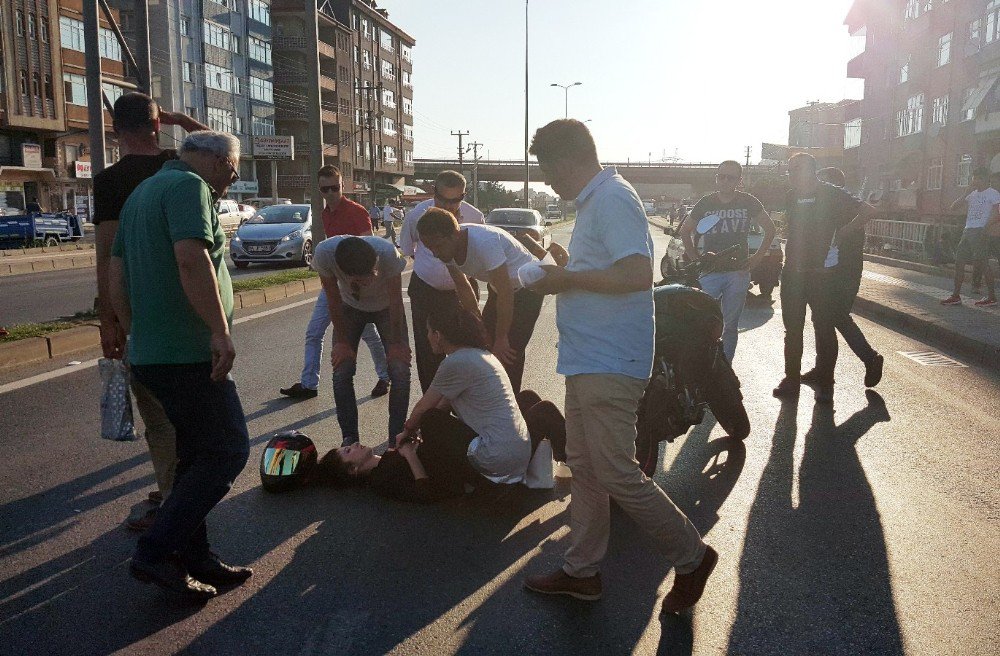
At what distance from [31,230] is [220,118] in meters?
38.3

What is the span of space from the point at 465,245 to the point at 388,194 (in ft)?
274

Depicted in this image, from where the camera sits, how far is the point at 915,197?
41.4 meters

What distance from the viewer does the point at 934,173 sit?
4159 cm

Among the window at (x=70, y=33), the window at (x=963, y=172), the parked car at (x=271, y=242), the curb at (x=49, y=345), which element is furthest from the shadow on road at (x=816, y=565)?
the window at (x=70, y=33)

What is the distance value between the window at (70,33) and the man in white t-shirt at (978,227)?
47661 mm

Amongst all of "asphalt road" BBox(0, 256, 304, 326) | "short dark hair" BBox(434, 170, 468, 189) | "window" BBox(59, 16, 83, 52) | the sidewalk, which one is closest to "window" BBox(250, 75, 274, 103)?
"window" BBox(59, 16, 83, 52)

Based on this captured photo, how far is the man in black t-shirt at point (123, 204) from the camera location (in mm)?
4148

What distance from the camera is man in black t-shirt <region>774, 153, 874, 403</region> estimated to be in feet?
24.4

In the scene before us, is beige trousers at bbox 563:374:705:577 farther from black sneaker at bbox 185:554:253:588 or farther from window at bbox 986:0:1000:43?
window at bbox 986:0:1000:43

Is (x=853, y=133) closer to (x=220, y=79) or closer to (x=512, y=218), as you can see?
(x=512, y=218)

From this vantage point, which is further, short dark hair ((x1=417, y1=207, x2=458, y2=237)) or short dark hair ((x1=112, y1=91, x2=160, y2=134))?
short dark hair ((x1=417, y1=207, x2=458, y2=237))

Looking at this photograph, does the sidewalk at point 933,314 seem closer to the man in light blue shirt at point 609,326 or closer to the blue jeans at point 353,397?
the blue jeans at point 353,397

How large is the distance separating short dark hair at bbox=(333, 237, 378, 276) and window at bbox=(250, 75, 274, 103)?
234ft

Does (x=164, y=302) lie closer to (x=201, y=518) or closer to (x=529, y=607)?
(x=201, y=518)
